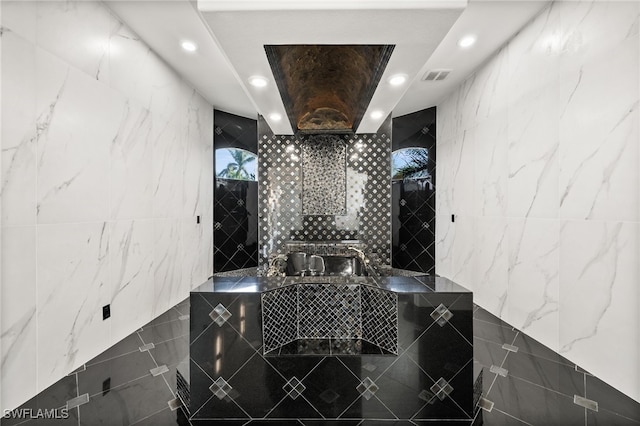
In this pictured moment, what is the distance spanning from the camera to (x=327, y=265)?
14.0 ft

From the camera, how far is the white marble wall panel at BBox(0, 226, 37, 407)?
1.86 metres

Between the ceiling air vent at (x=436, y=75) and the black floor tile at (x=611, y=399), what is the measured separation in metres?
3.64

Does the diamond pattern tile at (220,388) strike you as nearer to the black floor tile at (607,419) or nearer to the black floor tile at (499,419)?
the black floor tile at (499,419)

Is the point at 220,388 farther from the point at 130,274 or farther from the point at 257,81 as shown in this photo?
the point at 257,81

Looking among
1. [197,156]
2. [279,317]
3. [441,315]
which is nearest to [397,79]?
[441,315]

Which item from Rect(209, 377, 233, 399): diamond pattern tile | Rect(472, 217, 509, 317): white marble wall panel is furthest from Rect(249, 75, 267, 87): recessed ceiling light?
Rect(472, 217, 509, 317): white marble wall panel

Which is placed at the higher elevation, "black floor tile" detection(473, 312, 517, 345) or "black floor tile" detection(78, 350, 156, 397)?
"black floor tile" detection(473, 312, 517, 345)

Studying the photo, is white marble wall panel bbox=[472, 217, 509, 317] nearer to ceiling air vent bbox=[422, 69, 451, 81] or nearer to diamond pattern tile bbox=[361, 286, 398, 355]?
ceiling air vent bbox=[422, 69, 451, 81]

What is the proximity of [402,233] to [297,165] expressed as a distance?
253cm

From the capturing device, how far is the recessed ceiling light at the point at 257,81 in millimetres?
2410

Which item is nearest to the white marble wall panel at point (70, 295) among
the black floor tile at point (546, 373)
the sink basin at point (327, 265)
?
the sink basin at point (327, 265)

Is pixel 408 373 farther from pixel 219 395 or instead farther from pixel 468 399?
pixel 219 395

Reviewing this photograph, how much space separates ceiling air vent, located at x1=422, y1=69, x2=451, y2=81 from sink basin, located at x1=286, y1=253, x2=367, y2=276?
8.97 feet

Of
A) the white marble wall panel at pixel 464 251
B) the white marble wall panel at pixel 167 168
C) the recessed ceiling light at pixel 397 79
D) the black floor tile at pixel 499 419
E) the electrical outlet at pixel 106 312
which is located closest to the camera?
the black floor tile at pixel 499 419
